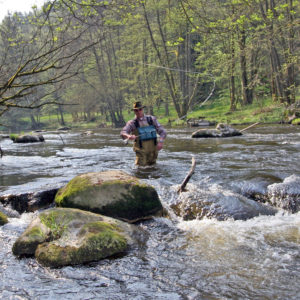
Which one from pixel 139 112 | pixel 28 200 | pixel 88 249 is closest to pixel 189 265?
pixel 88 249

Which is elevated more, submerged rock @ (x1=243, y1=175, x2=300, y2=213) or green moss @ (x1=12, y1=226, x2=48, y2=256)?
green moss @ (x1=12, y1=226, x2=48, y2=256)

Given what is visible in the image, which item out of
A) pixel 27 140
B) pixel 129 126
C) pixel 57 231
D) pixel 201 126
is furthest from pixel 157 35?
pixel 57 231

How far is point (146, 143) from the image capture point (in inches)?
384

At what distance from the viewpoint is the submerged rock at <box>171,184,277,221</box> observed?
5.98 meters

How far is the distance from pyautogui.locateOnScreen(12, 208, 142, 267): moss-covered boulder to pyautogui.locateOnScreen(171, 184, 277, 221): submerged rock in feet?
4.69

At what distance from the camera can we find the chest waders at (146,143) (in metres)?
9.58

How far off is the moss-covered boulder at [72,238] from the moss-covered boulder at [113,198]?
29.5 inches

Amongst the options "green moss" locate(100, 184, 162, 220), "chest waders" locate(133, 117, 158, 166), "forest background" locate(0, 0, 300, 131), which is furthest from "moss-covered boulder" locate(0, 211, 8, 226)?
"forest background" locate(0, 0, 300, 131)

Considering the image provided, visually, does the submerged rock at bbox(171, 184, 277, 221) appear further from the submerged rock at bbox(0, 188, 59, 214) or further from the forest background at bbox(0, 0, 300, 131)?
the forest background at bbox(0, 0, 300, 131)

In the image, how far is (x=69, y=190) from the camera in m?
6.17

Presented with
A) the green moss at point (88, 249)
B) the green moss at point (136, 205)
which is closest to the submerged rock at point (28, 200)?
the green moss at point (136, 205)

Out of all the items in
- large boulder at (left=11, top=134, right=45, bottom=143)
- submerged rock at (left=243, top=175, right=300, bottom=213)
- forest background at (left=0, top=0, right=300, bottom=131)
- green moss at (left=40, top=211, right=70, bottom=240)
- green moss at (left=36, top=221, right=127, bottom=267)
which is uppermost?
forest background at (left=0, top=0, right=300, bottom=131)

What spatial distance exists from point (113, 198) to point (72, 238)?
1.51m

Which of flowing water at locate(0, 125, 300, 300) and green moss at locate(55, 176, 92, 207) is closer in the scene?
flowing water at locate(0, 125, 300, 300)
